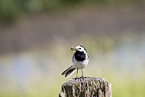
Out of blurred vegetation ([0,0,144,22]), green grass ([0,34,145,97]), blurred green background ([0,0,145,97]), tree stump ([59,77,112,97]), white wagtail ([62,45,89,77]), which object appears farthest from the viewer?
blurred vegetation ([0,0,144,22])

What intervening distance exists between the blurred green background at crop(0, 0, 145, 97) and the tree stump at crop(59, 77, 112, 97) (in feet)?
7.25

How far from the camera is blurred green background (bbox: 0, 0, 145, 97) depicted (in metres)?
4.73

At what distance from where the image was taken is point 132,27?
9.02 metres

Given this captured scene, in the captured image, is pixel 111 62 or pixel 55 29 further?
pixel 55 29

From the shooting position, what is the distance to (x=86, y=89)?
77.8 inches

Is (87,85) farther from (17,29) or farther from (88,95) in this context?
(17,29)

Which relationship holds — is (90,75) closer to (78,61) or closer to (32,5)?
(78,61)

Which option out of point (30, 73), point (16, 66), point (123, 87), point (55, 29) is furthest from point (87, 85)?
point (55, 29)

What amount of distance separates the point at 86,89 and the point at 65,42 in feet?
19.6

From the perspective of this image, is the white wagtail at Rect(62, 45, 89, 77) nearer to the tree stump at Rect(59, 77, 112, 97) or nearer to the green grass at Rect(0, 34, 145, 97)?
the tree stump at Rect(59, 77, 112, 97)

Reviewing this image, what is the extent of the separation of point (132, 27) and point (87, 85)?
724 centimetres

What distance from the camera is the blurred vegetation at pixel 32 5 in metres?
10.4

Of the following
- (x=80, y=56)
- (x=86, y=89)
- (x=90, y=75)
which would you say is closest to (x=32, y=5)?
(x=90, y=75)

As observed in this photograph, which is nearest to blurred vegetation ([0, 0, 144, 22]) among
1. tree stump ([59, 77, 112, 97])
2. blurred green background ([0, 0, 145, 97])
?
blurred green background ([0, 0, 145, 97])
